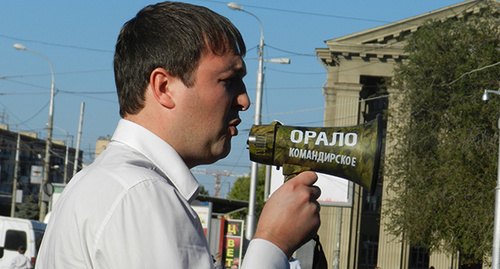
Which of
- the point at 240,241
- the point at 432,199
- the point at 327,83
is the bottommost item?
the point at 240,241

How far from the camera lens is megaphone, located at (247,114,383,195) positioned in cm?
A: 275

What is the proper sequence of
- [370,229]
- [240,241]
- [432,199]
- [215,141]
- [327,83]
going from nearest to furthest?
1. [215,141]
2. [240,241]
3. [432,199]
4. [327,83]
5. [370,229]

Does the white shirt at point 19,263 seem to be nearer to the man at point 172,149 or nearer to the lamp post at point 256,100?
the lamp post at point 256,100

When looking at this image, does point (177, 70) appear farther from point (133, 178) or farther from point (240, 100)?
point (133, 178)

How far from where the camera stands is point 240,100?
2016 millimetres

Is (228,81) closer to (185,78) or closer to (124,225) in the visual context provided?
(185,78)

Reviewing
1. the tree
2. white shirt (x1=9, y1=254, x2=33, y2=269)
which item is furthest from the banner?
white shirt (x1=9, y1=254, x2=33, y2=269)

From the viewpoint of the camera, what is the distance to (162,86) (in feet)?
6.31

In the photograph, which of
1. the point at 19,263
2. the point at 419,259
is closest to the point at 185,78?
the point at 19,263

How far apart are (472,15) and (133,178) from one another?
1384 inches

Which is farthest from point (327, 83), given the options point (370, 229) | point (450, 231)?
point (450, 231)

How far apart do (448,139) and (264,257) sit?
1254 inches

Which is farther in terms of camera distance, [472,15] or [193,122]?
[472,15]

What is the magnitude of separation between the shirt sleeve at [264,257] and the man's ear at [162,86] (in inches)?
14.3
